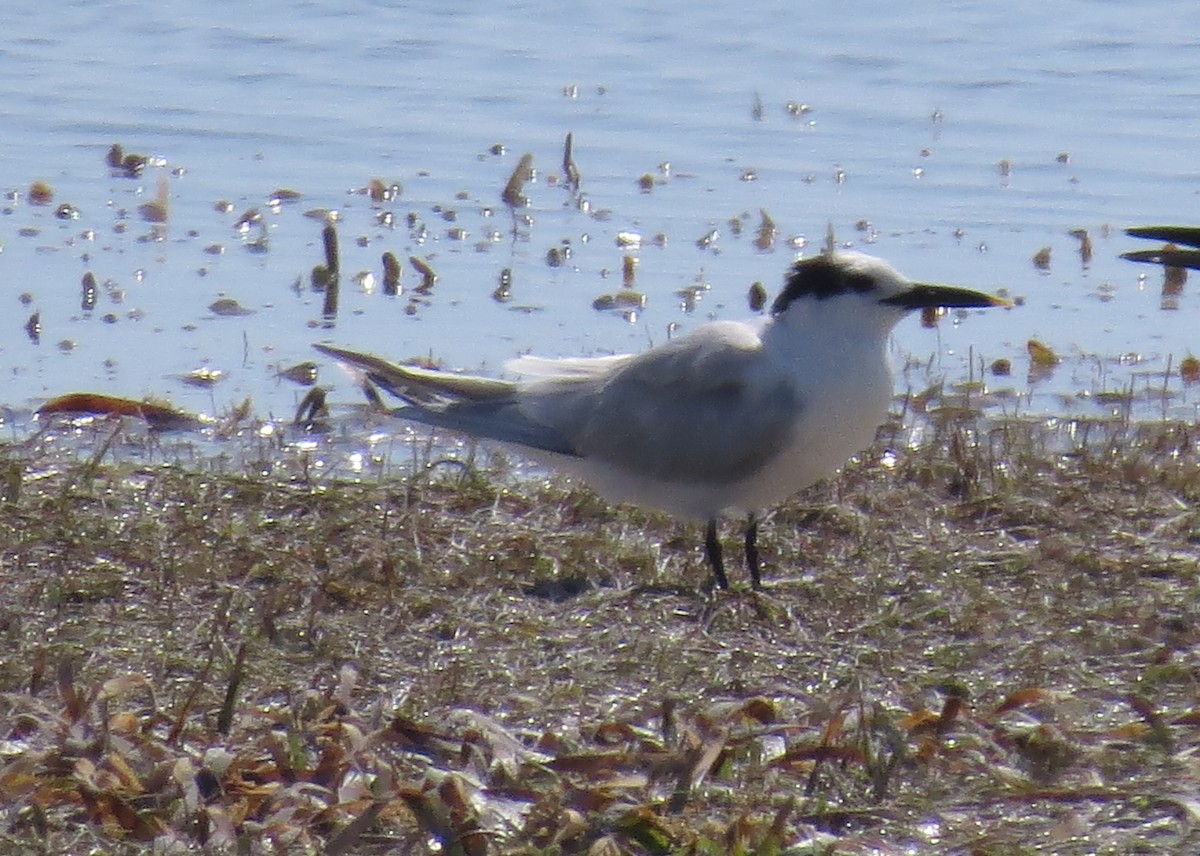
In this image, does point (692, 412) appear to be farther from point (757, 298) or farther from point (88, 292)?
point (88, 292)

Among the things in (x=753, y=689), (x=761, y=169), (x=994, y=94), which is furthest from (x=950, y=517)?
(x=994, y=94)

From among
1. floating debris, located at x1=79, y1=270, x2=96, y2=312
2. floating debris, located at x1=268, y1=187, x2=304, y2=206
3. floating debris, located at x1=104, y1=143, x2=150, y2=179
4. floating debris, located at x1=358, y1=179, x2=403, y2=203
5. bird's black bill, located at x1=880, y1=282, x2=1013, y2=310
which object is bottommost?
floating debris, located at x1=79, y1=270, x2=96, y2=312

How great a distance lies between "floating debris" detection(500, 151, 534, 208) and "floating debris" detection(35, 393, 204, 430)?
8.42 feet

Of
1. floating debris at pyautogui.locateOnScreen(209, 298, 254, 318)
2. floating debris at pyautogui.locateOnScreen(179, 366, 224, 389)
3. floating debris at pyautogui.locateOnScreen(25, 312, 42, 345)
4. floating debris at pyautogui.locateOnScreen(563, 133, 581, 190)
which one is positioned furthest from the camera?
floating debris at pyautogui.locateOnScreen(563, 133, 581, 190)

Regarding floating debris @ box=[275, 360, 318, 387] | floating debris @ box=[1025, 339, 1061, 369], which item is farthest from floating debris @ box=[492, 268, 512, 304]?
floating debris @ box=[1025, 339, 1061, 369]

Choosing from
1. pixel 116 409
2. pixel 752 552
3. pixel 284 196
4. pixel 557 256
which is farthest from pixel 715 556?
pixel 284 196

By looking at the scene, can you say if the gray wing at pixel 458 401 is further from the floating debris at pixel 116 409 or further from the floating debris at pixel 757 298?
the floating debris at pixel 757 298

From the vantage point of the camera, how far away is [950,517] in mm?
5434

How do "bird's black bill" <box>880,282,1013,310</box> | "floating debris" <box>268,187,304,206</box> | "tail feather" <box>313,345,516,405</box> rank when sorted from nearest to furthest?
"bird's black bill" <box>880,282,1013,310</box>
"tail feather" <box>313,345,516,405</box>
"floating debris" <box>268,187,304,206</box>

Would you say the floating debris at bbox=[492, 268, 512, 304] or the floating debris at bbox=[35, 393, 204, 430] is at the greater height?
the floating debris at bbox=[492, 268, 512, 304]

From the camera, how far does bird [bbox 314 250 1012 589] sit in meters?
5.09

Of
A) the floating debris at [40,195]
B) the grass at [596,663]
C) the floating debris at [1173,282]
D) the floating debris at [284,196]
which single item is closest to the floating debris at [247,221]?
the floating debris at [284,196]

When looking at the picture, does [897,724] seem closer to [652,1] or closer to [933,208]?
[933,208]

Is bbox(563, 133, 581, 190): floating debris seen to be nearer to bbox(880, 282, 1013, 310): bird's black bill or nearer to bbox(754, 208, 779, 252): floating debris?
bbox(754, 208, 779, 252): floating debris
